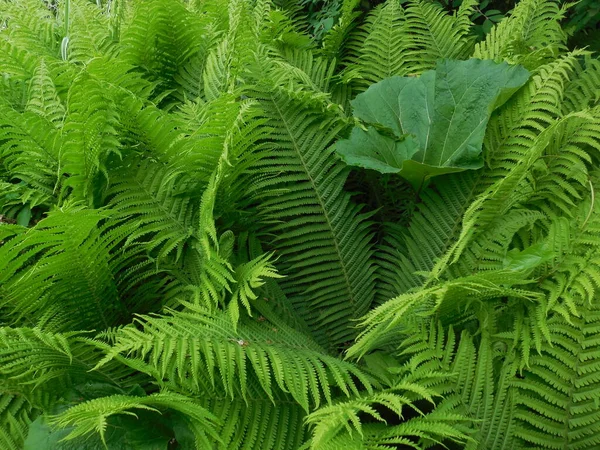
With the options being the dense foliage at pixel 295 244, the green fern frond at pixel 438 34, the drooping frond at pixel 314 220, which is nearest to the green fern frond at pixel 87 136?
the dense foliage at pixel 295 244

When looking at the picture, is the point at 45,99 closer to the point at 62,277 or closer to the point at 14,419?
the point at 62,277

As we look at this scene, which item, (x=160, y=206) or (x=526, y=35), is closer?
(x=160, y=206)

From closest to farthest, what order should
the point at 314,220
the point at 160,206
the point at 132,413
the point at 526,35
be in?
the point at 132,413 → the point at 160,206 → the point at 314,220 → the point at 526,35

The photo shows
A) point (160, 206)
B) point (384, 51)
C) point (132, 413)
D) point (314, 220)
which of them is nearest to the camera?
point (132, 413)

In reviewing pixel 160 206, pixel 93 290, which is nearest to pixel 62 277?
pixel 93 290

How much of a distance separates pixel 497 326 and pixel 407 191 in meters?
0.64

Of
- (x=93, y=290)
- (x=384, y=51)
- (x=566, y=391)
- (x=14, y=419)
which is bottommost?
(x=14, y=419)

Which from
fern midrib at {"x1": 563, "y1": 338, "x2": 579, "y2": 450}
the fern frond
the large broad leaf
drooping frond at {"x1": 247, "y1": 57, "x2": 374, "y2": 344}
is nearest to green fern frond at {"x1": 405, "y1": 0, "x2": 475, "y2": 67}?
the large broad leaf

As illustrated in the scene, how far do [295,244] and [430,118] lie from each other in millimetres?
611

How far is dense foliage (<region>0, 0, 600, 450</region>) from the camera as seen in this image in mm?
1285

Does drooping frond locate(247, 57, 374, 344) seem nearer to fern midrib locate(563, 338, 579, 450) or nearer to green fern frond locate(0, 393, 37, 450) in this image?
fern midrib locate(563, 338, 579, 450)

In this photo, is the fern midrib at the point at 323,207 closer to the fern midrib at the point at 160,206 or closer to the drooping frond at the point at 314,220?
the drooping frond at the point at 314,220

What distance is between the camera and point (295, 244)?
188cm

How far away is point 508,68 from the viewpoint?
1.70 metres
